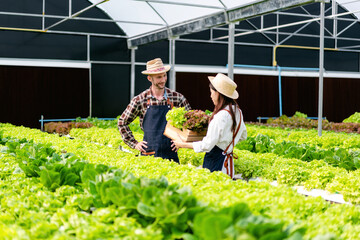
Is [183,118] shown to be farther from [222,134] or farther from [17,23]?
[17,23]

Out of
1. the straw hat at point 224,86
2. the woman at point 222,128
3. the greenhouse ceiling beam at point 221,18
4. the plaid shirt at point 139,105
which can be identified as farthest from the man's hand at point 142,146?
the greenhouse ceiling beam at point 221,18

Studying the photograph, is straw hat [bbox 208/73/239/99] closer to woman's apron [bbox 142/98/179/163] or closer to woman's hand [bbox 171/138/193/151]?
woman's hand [bbox 171/138/193/151]

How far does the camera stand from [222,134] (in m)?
4.02

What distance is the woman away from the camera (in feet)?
13.2

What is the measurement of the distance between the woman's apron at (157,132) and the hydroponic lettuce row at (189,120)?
0.90 feet

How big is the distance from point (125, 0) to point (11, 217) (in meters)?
10.5

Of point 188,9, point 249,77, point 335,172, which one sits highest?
point 188,9

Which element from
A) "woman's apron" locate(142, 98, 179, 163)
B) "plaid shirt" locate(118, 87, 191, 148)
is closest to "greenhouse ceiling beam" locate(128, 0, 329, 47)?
"plaid shirt" locate(118, 87, 191, 148)

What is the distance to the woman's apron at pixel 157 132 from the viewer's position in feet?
15.9

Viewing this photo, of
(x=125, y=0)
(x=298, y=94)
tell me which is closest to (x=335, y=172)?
(x=125, y=0)

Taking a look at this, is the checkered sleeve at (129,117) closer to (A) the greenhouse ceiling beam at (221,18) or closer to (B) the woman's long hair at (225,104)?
(B) the woman's long hair at (225,104)

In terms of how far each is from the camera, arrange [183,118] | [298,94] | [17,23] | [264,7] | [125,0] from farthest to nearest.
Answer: [298,94] < [17,23] < [125,0] < [264,7] < [183,118]

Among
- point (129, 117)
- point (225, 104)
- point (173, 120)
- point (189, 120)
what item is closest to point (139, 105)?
point (129, 117)

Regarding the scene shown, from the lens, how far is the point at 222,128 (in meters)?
3.99
